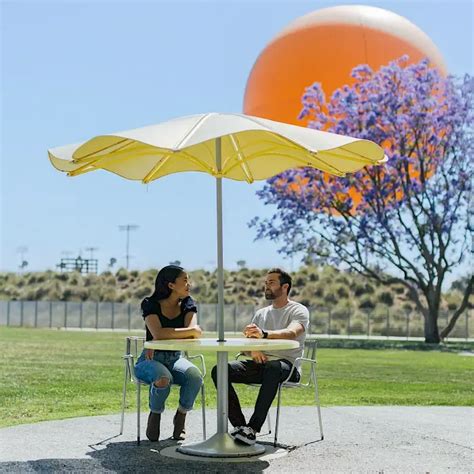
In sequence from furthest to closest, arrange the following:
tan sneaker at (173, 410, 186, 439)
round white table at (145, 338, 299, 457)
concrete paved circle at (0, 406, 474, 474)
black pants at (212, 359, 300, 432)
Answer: tan sneaker at (173, 410, 186, 439) < black pants at (212, 359, 300, 432) < round white table at (145, 338, 299, 457) < concrete paved circle at (0, 406, 474, 474)

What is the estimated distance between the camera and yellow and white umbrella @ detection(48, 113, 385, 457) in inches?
228

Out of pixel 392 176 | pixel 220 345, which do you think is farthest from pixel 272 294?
pixel 392 176

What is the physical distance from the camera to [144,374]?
6.62 metres

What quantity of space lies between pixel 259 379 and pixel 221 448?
623 mm

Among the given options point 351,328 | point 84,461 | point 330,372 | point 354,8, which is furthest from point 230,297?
point 84,461

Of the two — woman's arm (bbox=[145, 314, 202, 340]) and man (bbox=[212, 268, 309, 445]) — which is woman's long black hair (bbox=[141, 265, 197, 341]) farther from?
man (bbox=[212, 268, 309, 445])

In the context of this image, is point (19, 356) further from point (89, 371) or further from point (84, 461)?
point (84, 461)

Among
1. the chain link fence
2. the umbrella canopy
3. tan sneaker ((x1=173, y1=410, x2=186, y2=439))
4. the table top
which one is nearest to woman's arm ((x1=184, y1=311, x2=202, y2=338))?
the table top

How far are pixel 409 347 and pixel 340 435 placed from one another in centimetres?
1781

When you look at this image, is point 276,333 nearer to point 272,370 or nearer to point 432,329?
point 272,370

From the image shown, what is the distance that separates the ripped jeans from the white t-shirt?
1.86 feet

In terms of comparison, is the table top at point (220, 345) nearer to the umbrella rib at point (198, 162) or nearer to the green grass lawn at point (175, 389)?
the umbrella rib at point (198, 162)

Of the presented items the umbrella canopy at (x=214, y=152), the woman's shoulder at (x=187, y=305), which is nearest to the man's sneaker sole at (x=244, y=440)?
the woman's shoulder at (x=187, y=305)

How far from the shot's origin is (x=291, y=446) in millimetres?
6633
